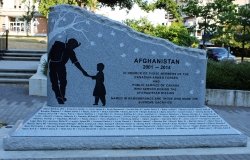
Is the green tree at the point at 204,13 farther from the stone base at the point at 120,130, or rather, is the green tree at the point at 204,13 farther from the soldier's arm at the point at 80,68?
the soldier's arm at the point at 80,68

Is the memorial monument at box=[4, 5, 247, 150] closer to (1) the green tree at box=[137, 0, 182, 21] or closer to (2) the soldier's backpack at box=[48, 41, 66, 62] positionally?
(2) the soldier's backpack at box=[48, 41, 66, 62]

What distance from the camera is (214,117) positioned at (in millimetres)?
8391

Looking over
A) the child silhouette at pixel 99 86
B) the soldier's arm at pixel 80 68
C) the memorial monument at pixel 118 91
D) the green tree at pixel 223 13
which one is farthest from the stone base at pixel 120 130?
the green tree at pixel 223 13

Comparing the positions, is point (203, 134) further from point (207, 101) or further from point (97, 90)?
point (207, 101)

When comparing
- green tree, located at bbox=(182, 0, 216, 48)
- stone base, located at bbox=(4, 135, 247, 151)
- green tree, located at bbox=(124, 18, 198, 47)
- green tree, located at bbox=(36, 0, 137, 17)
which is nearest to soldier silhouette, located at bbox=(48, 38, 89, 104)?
stone base, located at bbox=(4, 135, 247, 151)

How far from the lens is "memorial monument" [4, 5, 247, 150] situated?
7.79m

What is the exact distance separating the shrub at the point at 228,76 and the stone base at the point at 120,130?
247 inches

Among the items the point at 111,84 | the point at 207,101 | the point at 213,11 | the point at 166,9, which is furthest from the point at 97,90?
the point at 213,11

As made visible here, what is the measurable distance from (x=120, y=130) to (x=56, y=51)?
5.76 ft

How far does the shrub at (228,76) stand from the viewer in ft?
47.6

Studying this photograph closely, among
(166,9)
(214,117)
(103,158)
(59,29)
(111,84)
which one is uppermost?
(166,9)

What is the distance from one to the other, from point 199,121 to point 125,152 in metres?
1.57

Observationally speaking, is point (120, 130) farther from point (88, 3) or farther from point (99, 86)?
point (88, 3)

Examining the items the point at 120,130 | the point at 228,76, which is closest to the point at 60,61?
the point at 120,130
